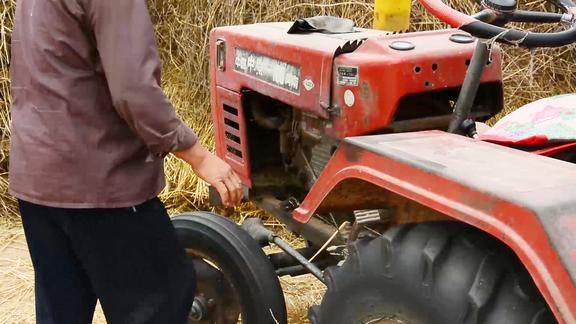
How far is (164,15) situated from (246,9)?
73 cm

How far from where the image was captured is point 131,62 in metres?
1.95

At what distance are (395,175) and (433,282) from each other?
0.86 feet

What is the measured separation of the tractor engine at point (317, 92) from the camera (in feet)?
7.84

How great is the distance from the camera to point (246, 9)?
489cm

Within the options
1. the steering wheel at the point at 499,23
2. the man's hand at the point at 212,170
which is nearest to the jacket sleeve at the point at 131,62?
the man's hand at the point at 212,170

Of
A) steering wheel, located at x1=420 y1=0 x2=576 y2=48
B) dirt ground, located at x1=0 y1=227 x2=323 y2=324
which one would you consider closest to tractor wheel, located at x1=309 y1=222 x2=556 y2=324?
steering wheel, located at x1=420 y1=0 x2=576 y2=48

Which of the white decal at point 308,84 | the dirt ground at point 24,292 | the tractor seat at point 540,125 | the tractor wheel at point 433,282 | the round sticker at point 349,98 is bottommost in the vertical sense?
the dirt ground at point 24,292

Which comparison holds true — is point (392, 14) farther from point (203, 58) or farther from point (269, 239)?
point (203, 58)

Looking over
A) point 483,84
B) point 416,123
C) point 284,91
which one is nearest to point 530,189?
point 416,123

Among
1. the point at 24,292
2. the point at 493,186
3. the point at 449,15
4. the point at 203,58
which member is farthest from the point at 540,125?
the point at 203,58

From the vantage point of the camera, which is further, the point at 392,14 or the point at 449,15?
the point at 392,14

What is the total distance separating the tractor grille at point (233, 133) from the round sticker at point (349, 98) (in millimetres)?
771

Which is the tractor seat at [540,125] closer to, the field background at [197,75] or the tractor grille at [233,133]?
the tractor grille at [233,133]

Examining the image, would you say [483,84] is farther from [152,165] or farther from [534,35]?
[152,165]
